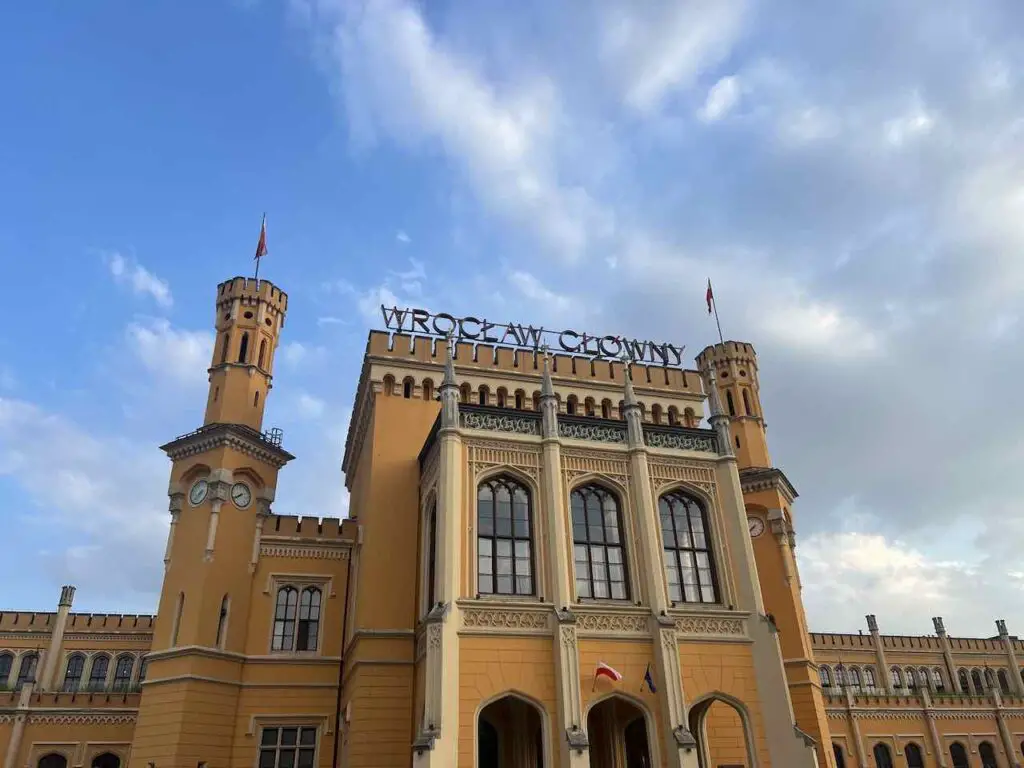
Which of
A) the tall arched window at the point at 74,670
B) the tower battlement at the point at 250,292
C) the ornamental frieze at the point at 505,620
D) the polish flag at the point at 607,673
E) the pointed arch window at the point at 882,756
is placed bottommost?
the polish flag at the point at 607,673

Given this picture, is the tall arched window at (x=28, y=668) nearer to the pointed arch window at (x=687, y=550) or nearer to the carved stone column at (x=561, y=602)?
the carved stone column at (x=561, y=602)

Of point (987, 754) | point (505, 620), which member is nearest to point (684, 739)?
point (505, 620)

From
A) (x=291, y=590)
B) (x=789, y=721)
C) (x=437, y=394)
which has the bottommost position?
(x=789, y=721)

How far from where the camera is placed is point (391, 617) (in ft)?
81.6

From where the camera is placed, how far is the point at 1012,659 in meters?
59.2

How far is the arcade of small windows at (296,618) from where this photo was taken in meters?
27.3

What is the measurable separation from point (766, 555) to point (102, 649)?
37.1m

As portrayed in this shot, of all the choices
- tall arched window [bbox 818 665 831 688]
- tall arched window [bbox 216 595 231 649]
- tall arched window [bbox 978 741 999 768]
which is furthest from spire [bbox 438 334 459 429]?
tall arched window [bbox 978 741 999 768]

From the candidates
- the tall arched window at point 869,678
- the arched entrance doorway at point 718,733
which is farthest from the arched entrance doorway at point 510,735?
the tall arched window at point 869,678

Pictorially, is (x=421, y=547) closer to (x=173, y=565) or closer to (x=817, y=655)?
(x=173, y=565)

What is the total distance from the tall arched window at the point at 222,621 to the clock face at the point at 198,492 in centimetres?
388

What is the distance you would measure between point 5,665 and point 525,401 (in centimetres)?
3499

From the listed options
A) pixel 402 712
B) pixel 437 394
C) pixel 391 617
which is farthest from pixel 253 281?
pixel 402 712

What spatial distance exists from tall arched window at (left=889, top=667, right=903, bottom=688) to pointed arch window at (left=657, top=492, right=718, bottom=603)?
135ft
